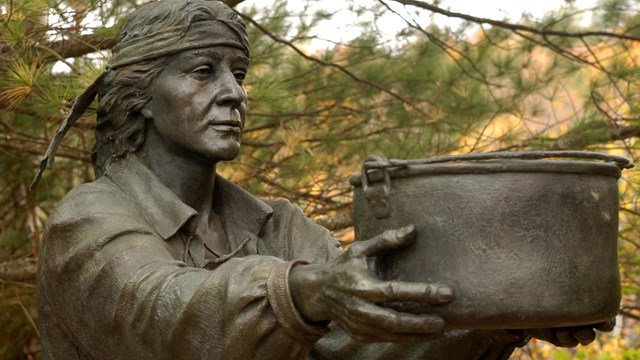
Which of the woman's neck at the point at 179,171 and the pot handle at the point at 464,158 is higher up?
the pot handle at the point at 464,158

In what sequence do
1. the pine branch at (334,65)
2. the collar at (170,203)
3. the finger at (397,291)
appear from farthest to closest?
the pine branch at (334,65) → the collar at (170,203) → the finger at (397,291)

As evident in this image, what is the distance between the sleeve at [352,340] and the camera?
282 cm

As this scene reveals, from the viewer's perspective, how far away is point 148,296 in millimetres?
2600

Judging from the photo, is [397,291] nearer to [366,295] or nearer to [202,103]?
[366,295]

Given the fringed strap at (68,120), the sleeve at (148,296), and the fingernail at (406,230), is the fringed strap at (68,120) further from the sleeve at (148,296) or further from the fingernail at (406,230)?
the fingernail at (406,230)

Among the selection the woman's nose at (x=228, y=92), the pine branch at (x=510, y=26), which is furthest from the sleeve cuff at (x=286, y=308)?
the pine branch at (x=510, y=26)

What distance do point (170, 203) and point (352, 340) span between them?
54 centimetres

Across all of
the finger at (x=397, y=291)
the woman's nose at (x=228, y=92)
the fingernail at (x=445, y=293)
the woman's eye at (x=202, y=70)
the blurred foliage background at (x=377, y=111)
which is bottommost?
the blurred foliage background at (x=377, y=111)

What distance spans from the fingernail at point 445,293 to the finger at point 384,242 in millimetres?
121

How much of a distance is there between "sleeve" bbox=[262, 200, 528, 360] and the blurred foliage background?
1773mm

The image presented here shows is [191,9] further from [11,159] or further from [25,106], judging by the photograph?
[11,159]

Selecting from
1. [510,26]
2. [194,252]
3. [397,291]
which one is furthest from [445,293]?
[510,26]

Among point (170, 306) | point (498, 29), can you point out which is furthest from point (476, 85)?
point (170, 306)

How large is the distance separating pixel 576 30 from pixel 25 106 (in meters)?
2.61
